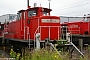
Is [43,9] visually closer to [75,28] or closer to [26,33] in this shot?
[26,33]

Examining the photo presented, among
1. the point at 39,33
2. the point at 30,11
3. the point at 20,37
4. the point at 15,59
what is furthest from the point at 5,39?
the point at 15,59

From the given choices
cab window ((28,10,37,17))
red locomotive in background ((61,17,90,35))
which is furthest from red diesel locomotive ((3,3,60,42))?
red locomotive in background ((61,17,90,35))

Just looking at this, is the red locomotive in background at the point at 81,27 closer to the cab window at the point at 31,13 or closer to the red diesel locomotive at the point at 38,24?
the red diesel locomotive at the point at 38,24

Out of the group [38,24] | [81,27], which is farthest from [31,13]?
[81,27]

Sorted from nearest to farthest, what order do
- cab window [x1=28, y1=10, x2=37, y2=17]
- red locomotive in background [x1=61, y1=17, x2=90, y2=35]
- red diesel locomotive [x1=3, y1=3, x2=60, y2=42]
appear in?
red diesel locomotive [x1=3, y1=3, x2=60, y2=42]
cab window [x1=28, y1=10, x2=37, y2=17]
red locomotive in background [x1=61, y1=17, x2=90, y2=35]

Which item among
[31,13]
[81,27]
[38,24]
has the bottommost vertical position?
[81,27]

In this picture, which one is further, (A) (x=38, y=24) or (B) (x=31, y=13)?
(B) (x=31, y=13)

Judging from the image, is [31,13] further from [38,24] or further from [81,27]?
[81,27]

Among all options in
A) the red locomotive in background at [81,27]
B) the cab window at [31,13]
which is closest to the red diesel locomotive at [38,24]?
the cab window at [31,13]

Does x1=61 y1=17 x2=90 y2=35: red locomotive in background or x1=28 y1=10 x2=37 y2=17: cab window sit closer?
x1=28 y1=10 x2=37 y2=17: cab window

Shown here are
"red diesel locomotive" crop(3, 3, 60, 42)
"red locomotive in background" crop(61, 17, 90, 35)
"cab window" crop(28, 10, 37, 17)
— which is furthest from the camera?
"red locomotive in background" crop(61, 17, 90, 35)

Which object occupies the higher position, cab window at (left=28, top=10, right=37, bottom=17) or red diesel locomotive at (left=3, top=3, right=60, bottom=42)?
cab window at (left=28, top=10, right=37, bottom=17)

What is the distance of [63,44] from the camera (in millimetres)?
10484

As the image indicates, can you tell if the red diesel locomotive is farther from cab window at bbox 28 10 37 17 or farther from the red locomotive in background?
the red locomotive in background
